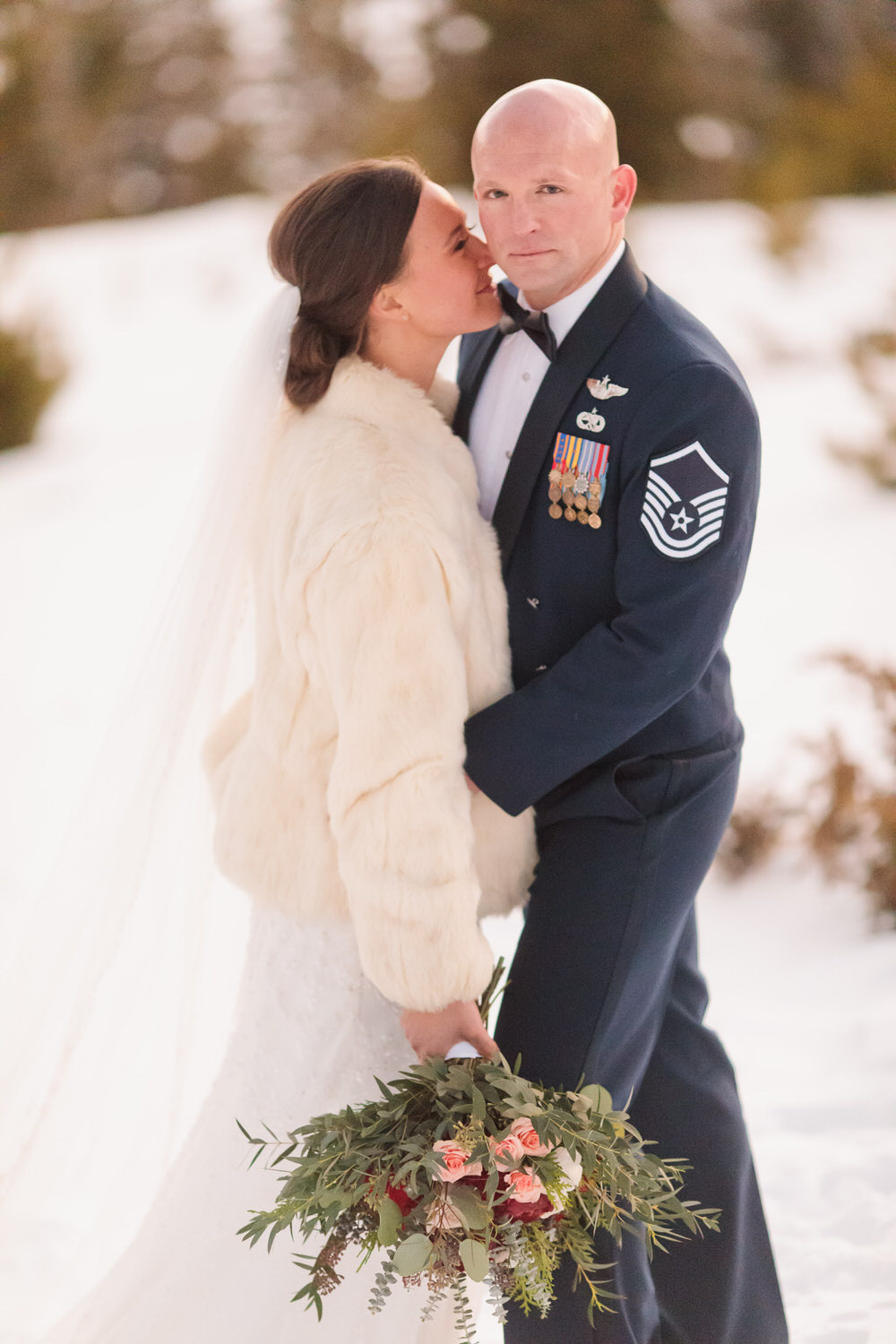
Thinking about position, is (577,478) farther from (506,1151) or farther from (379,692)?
(506,1151)

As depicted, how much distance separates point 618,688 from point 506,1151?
62cm

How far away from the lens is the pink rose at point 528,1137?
155 centimetres

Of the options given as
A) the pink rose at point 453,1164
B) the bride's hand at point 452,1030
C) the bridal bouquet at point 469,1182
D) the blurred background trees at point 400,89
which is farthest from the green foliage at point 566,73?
the pink rose at point 453,1164

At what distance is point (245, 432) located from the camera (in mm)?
1957

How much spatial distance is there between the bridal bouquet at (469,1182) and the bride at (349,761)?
12 centimetres

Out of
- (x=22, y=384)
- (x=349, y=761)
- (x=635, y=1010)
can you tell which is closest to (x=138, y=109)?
(x=22, y=384)

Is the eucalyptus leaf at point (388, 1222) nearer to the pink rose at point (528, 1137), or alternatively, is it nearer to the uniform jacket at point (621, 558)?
the pink rose at point (528, 1137)

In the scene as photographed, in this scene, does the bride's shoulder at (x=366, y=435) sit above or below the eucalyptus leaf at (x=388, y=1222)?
above

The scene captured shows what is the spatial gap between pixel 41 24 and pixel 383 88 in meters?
5.99

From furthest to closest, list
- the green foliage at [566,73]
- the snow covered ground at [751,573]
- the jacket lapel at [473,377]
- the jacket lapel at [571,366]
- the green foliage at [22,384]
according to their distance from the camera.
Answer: the green foliage at [566,73]
the green foliage at [22,384]
the snow covered ground at [751,573]
the jacket lapel at [473,377]
the jacket lapel at [571,366]

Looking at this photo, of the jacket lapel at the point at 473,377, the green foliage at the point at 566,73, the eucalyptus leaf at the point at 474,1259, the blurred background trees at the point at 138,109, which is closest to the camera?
the eucalyptus leaf at the point at 474,1259

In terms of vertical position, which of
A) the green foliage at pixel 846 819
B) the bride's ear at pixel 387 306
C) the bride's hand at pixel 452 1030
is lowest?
the green foliage at pixel 846 819

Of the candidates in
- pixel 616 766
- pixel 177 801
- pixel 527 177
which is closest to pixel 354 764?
pixel 616 766

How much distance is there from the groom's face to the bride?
0.30 ft
